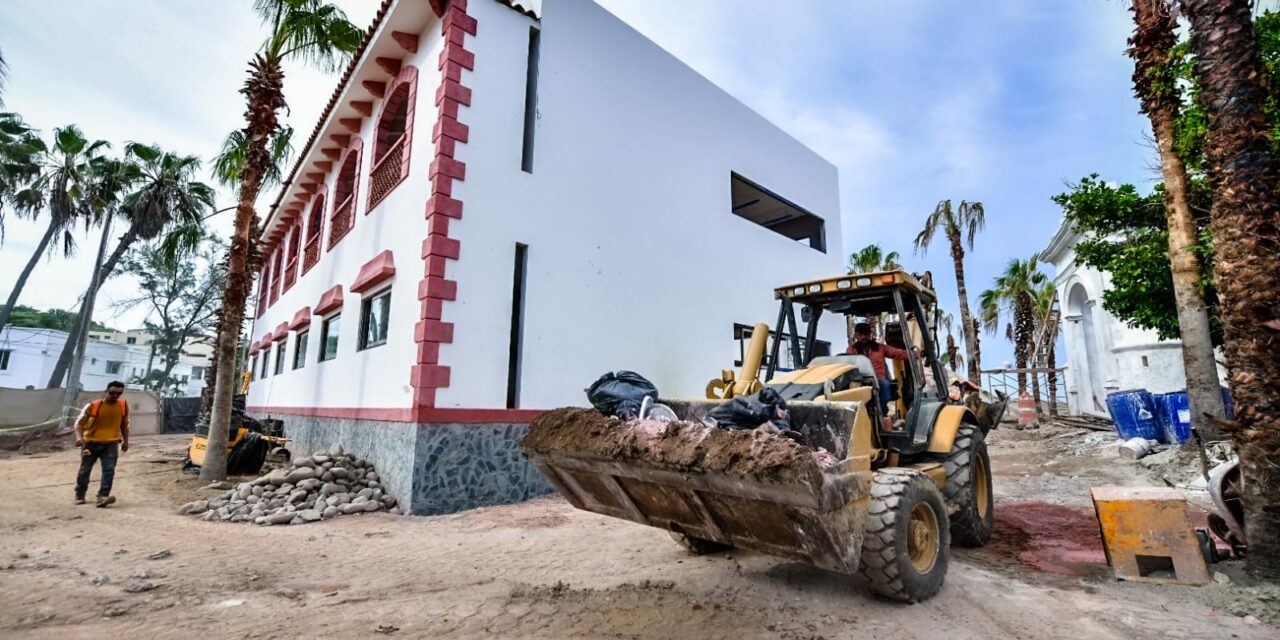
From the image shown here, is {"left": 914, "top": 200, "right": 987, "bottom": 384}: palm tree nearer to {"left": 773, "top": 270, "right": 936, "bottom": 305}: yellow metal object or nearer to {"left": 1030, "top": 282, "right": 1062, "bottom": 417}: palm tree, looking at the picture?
{"left": 1030, "top": 282, "right": 1062, "bottom": 417}: palm tree

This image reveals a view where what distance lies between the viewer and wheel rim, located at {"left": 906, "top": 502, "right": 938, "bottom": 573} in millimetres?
4012

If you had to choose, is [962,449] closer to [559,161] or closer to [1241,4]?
[1241,4]

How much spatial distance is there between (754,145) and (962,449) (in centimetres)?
990

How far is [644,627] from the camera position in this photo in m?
3.52

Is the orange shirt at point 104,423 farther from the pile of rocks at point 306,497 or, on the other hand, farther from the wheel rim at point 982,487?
the wheel rim at point 982,487

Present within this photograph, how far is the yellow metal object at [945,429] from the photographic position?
16.3ft

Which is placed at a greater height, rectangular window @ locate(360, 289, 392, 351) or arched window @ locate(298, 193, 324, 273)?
arched window @ locate(298, 193, 324, 273)

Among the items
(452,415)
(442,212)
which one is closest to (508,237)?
(442,212)

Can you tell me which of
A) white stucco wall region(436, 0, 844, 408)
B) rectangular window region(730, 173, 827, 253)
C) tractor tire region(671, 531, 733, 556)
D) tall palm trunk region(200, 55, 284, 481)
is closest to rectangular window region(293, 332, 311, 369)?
tall palm trunk region(200, 55, 284, 481)

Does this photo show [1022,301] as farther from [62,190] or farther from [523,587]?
[62,190]

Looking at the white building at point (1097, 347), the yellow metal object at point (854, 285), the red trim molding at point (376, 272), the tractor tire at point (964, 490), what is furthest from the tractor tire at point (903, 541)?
the white building at point (1097, 347)

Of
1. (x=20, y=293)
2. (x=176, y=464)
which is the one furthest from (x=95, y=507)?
(x=20, y=293)

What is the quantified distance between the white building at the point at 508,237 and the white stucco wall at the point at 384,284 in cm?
6

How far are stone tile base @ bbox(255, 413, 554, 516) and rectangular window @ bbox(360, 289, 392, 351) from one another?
4.83 feet
